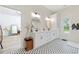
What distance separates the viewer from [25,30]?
3254 millimetres

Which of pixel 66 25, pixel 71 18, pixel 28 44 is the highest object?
pixel 71 18

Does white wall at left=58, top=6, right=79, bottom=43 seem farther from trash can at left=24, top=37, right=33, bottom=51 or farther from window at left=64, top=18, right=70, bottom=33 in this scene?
trash can at left=24, top=37, right=33, bottom=51

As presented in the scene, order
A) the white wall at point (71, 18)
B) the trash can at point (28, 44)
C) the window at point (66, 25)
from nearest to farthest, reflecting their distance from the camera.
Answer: the trash can at point (28, 44) < the white wall at point (71, 18) < the window at point (66, 25)

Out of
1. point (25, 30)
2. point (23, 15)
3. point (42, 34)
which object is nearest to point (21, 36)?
point (25, 30)

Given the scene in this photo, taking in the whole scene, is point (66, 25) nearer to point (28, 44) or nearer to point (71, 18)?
point (71, 18)

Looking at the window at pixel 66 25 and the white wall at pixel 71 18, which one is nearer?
the white wall at pixel 71 18

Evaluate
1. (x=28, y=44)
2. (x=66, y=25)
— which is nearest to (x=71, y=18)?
(x=66, y=25)

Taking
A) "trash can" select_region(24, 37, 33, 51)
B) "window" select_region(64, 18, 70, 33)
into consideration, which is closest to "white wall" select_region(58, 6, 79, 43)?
"window" select_region(64, 18, 70, 33)

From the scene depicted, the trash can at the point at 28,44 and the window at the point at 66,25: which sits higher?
the window at the point at 66,25

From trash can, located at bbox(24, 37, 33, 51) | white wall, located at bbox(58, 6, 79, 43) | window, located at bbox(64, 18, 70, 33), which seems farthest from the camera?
window, located at bbox(64, 18, 70, 33)

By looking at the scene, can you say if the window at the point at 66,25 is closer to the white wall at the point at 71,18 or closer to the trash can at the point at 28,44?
the white wall at the point at 71,18

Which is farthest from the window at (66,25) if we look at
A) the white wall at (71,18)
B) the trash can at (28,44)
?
the trash can at (28,44)

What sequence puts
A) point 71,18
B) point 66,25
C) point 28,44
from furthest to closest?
point 66,25 → point 71,18 → point 28,44
